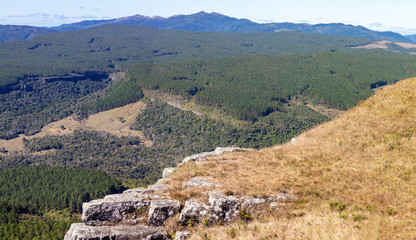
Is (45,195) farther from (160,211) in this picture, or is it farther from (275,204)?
(275,204)

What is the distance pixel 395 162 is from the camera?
22.3 meters

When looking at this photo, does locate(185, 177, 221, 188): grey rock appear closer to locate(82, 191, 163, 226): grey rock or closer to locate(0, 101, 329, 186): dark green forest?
locate(82, 191, 163, 226): grey rock

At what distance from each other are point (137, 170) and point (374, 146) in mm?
103969

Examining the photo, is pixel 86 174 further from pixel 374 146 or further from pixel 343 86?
pixel 343 86

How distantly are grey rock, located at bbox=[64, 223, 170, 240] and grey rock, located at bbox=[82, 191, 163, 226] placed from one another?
87 cm

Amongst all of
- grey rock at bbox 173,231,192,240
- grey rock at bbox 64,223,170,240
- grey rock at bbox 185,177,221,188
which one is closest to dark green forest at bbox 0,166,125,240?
grey rock at bbox 64,223,170,240

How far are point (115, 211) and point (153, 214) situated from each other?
291 centimetres

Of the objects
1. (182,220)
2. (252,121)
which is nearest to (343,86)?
(252,121)

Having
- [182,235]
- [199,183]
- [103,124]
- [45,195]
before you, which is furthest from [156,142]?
[182,235]

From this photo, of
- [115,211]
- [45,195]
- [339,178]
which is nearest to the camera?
[115,211]

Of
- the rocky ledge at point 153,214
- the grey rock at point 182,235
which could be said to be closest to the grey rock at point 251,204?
the rocky ledge at point 153,214

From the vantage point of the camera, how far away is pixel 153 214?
762 inches

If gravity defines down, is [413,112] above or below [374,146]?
above

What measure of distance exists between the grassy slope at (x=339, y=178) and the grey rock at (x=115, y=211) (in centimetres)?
288
